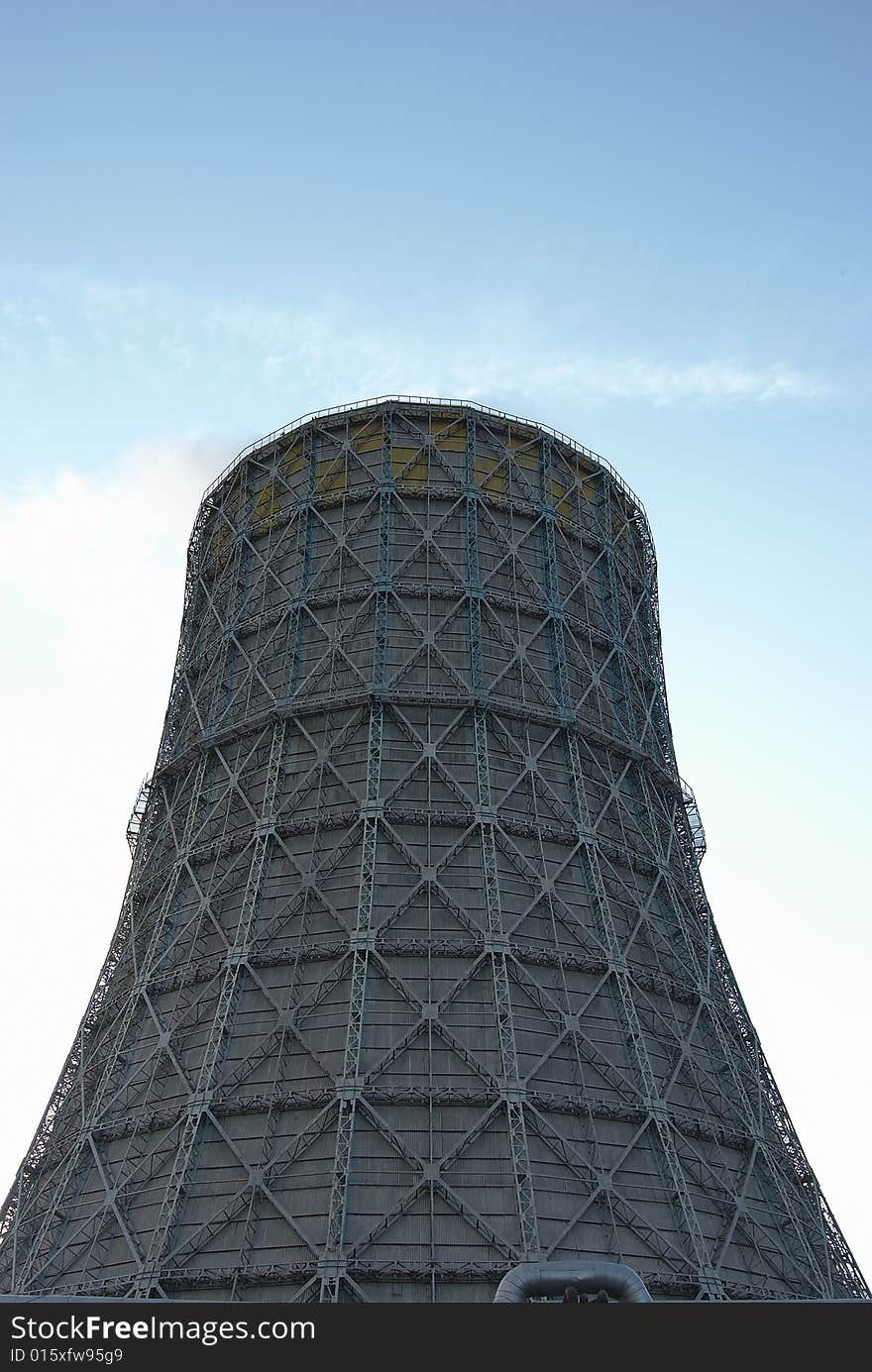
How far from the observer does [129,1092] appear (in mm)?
27875

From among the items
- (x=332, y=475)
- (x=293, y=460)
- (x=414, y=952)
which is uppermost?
(x=293, y=460)

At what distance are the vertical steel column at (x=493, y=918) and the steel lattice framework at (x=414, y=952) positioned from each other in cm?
Result: 7

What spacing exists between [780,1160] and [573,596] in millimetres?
15919

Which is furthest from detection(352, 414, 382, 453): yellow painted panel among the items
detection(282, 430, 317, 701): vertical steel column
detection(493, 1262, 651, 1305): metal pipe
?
detection(493, 1262, 651, 1305): metal pipe

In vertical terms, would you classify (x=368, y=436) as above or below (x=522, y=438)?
below

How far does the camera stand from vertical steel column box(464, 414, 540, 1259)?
77.4 feet

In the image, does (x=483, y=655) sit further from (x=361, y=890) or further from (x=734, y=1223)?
(x=734, y=1223)

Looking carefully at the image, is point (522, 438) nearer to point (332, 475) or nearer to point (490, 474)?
point (490, 474)

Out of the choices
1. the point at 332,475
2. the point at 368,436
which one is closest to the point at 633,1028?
the point at 332,475

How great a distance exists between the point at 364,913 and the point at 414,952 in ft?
4.72

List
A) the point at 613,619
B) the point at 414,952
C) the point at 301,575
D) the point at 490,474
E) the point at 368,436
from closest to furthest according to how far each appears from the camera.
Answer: the point at 414,952
the point at 301,575
the point at 490,474
the point at 613,619
the point at 368,436

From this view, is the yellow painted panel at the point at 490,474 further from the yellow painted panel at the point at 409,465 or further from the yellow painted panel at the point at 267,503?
the yellow painted panel at the point at 267,503

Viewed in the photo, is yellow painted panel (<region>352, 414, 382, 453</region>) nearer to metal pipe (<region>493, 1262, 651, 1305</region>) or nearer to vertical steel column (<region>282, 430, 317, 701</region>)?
vertical steel column (<region>282, 430, 317, 701</region>)

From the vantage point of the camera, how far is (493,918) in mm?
27312
